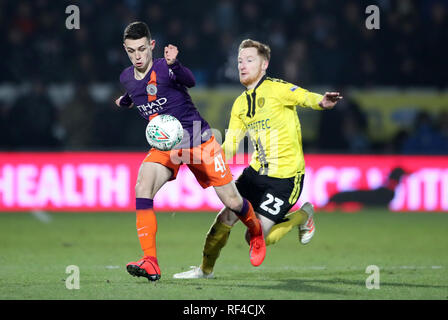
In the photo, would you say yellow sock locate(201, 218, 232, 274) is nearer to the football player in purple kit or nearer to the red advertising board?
the football player in purple kit

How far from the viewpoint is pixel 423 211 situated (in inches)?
471

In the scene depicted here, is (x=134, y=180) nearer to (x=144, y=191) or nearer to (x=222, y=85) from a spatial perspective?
(x=222, y=85)

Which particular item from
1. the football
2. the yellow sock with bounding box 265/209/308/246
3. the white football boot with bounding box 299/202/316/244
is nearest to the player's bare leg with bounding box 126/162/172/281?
the football

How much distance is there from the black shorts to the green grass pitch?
54 cm

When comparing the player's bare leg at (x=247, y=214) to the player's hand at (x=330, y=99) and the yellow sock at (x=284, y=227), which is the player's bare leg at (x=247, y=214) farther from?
the player's hand at (x=330, y=99)

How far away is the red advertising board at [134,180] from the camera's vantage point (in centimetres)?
1184

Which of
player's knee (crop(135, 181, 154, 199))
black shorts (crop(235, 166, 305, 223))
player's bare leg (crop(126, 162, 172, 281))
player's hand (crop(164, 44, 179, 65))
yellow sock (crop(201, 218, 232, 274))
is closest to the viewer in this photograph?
player's hand (crop(164, 44, 179, 65))

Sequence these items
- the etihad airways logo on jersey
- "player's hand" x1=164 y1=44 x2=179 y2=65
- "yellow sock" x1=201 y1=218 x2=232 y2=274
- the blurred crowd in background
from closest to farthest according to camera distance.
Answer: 1. "player's hand" x1=164 y1=44 x2=179 y2=65
2. the etihad airways logo on jersey
3. "yellow sock" x1=201 y1=218 x2=232 y2=274
4. the blurred crowd in background

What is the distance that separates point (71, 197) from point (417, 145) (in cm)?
558

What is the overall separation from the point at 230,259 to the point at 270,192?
1.58 meters

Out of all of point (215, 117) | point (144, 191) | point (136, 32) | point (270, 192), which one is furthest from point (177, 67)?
point (215, 117)

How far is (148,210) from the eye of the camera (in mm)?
5754

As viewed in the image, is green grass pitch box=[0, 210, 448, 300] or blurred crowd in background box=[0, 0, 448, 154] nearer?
green grass pitch box=[0, 210, 448, 300]

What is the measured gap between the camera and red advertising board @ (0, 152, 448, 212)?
11844 mm
